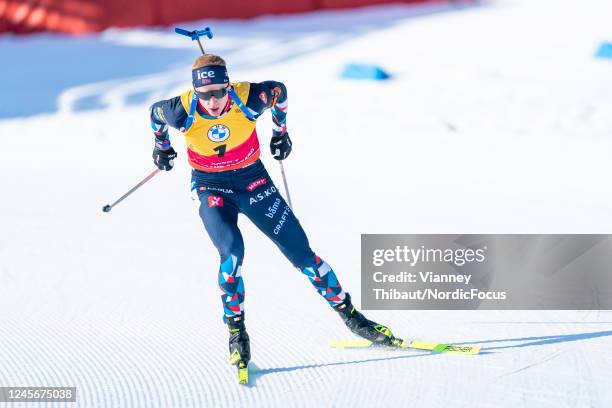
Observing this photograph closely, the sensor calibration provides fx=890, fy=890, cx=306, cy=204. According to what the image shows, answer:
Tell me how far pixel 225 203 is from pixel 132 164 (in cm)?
425

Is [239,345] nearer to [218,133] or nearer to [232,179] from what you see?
[232,179]

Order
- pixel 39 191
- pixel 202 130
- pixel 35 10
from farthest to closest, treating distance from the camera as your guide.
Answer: pixel 35 10, pixel 39 191, pixel 202 130

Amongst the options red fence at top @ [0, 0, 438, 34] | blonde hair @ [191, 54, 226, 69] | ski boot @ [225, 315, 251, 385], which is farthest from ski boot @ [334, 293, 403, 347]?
red fence at top @ [0, 0, 438, 34]

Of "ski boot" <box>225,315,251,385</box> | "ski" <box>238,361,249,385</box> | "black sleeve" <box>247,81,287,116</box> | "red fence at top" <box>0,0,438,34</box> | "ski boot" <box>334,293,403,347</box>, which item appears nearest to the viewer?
"ski" <box>238,361,249,385</box>

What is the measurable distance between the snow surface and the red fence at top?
217mm

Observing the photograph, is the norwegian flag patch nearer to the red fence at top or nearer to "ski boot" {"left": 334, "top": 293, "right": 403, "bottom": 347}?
"ski boot" {"left": 334, "top": 293, "right": 403, "bottom": 347}

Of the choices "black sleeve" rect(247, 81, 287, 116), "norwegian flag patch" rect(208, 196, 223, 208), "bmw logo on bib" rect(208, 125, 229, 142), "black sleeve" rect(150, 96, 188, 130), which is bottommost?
"norwegian flag patch" rect(208, 196, 223, 208)

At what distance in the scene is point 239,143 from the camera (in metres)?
4.86

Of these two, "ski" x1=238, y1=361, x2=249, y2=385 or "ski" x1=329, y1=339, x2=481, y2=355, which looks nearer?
→ "ski" x1=238, y1=361, x2=249, y2=385

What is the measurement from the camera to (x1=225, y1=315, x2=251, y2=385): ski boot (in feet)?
15.5

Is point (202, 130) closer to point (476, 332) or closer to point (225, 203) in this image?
point (225, 203)

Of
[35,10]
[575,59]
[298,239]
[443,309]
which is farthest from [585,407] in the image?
[35,10]

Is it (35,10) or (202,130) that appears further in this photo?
(35,10)

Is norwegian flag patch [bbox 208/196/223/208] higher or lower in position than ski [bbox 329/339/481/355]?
higher
